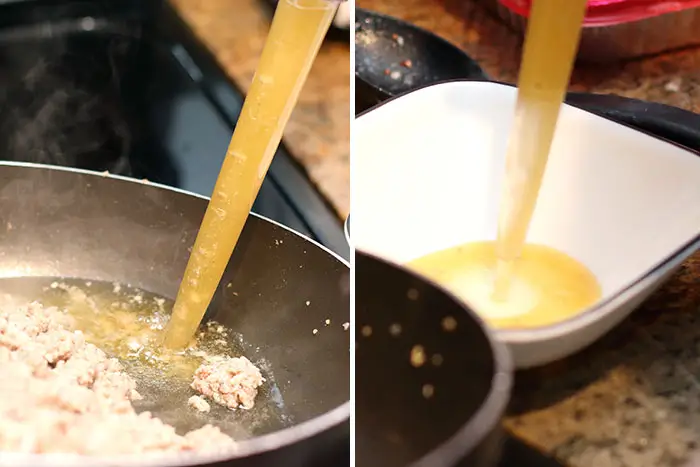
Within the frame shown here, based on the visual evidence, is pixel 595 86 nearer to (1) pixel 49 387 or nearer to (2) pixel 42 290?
(1) pixel 49 387

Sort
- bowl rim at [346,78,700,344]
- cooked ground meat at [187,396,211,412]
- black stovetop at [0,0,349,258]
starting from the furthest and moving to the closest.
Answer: black stovetop at [0,0,349,258] → cooked ground meat at [187,396,211,412] → bowl rim at [346,78,700,344]

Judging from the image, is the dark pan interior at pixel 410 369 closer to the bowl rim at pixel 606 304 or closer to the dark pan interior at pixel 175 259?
the bowl rim at pixel 606 304

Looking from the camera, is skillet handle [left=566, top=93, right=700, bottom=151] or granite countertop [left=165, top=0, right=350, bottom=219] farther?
granite countertop [left=165, top=0, right=350, bottom=219]

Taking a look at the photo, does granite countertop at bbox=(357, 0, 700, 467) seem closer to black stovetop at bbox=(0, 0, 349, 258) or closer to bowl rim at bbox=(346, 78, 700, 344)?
bowl rim at bbox=(346, 78, 700, 344)

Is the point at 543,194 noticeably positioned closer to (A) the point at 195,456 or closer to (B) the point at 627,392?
(B) the point at 627,392

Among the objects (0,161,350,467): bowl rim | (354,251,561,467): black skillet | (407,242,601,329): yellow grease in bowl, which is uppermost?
(407,242,601,329): yellow grease in bowl

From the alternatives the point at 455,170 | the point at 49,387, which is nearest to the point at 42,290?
the point at 49,387

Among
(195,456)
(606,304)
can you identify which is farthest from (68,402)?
(606,304)

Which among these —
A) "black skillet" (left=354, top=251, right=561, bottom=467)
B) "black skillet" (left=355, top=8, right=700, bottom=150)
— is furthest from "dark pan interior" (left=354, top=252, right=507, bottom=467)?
"black skillet" (left=355, top=8, right=700, bottom=150)
